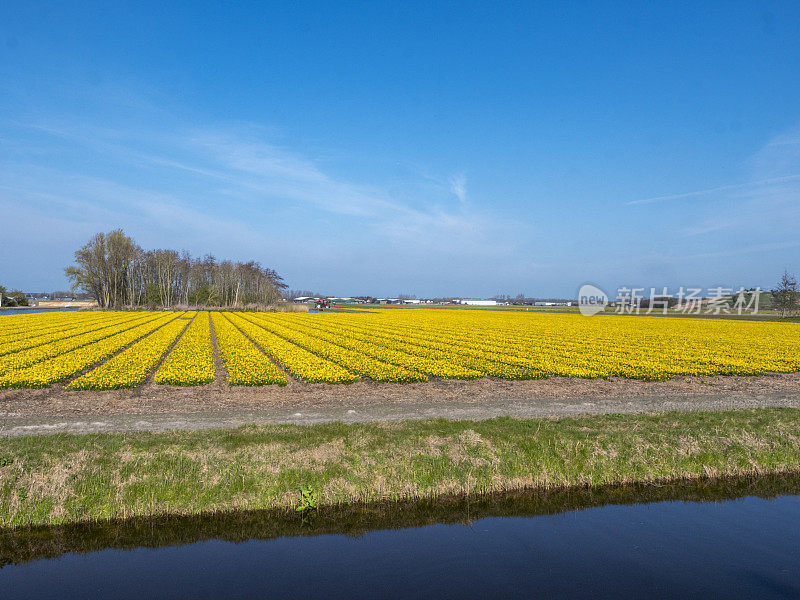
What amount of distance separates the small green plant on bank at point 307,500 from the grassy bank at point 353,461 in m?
0.14

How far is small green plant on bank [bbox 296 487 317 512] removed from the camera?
1120cm

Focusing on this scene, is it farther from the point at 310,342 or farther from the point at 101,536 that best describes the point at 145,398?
the point at 310,342

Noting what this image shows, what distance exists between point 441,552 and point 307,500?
3382 millimetres

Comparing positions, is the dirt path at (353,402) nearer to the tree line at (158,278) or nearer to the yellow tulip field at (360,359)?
the yellow tulip field at (360,359)

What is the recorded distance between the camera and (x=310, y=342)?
3697 cm

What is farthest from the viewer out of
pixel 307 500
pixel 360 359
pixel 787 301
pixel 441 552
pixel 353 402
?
pixel 787 301

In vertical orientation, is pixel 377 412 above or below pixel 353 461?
above

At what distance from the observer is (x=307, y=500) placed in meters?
11.3

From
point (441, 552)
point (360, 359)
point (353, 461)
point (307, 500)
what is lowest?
point (441, 552)

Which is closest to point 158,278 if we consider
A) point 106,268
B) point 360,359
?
point 106,268

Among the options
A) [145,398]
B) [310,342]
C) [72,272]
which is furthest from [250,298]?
[145,398]

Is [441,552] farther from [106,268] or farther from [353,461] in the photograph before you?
[106,268]

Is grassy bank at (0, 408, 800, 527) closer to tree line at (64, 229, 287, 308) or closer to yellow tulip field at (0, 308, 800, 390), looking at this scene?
yellow tulip field at (0, 308, 800, 390)

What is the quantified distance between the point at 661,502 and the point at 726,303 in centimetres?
14134
